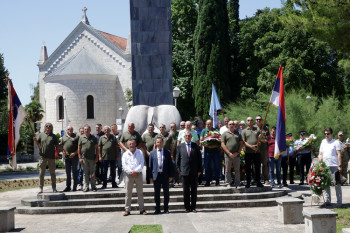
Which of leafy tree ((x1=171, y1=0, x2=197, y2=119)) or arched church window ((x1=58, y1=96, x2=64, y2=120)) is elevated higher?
leafy tree ((x1=171, y1=0, x2=197, y2=119))

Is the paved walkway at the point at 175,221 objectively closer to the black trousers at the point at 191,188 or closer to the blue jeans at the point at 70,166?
the black trousers at the point at 191,188

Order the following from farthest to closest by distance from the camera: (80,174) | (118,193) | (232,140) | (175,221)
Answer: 1. (80,174)
2. (232,140)
3. (118,193)
4. (175,221)

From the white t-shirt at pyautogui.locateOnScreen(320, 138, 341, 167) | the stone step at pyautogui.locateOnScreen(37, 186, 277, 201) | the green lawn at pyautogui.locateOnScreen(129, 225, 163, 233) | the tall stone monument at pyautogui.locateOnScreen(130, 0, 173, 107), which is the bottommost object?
the green lawn at pyautogui.locateOnScreen(129, 225, 163, 233)

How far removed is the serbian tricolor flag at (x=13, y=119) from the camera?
12.4 meters

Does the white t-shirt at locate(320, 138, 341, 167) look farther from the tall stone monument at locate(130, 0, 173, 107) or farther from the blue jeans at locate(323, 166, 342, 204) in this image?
the tall stone monument at locate(130, 0, 173, 107)

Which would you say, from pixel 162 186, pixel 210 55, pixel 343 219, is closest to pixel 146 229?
pixel 162 186

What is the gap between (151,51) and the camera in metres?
15.9

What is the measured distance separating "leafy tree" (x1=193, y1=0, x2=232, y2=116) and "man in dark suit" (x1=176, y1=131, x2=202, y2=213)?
86.1 ft

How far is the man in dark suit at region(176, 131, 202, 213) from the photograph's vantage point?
1089 cm

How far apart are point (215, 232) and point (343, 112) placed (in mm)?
20258

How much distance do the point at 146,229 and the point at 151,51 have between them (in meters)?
8.33

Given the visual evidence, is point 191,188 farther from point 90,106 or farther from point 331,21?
point 90,106

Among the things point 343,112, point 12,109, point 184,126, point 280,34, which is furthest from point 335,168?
point 280,34

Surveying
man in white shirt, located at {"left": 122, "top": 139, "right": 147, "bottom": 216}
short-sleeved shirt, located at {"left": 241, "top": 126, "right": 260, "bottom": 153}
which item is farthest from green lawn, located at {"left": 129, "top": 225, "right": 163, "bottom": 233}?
short-sleeved shirt, located at {"left": 241, "top": 126, "right": 260, "bottom": 153}
